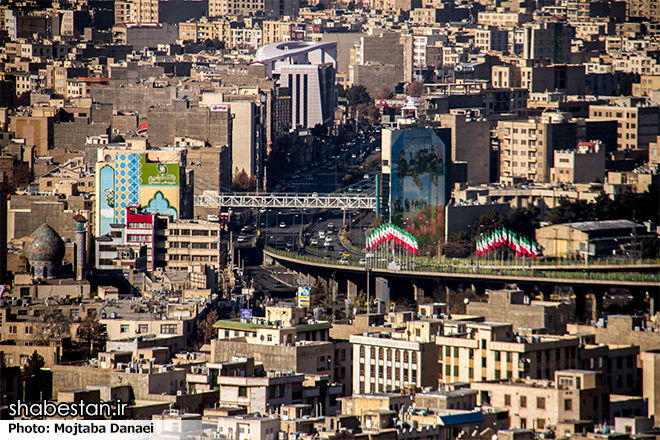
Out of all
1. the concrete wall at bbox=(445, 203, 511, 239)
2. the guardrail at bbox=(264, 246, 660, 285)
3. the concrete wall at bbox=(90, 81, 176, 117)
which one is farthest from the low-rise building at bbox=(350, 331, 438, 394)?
the concrete wall at bbox=(90, 81, 176, 117)

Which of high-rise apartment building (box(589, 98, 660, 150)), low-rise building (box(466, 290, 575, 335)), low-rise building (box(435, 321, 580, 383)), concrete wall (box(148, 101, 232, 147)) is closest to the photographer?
low-rise building (box(435, 321, 580, 383))

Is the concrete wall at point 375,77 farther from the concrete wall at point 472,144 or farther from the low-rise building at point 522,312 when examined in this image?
the low-rise building at point 522,312

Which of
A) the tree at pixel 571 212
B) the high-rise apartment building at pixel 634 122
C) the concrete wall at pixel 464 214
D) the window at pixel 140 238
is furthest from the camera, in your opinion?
the high-rise apartment building at pixel 634 122

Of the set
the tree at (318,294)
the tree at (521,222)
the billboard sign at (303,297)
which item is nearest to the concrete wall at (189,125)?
the tree at (521,222)

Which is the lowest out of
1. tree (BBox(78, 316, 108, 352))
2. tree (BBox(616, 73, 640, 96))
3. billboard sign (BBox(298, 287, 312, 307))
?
billboard sign (BBox(298, 287, 312, 307))

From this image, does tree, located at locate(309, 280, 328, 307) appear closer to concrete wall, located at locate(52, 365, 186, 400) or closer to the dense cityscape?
the dense cityscape

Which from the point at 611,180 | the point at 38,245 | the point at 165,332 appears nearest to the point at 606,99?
the point at 611,180
